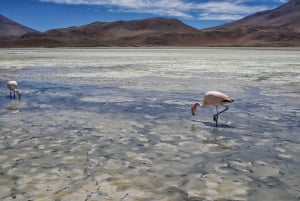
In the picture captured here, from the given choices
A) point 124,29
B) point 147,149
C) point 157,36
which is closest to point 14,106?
point 147,149

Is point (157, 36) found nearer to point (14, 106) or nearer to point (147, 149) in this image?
point (14, 106)

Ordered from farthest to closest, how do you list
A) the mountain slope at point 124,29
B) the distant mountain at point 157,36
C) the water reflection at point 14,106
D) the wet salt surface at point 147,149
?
the mountain slope at point 124,29, the distant mountain at point 157,36, the water reflection at point 14,106, the wet salt surface at point 147,149

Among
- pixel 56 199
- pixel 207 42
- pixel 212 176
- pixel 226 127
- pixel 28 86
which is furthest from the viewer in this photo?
pixel 207 42

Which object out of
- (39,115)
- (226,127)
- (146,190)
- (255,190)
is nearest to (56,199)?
(146,190)

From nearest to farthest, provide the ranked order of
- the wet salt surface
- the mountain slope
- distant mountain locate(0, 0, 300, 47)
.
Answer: the wet salt surface
distant mountain locate(0, 0, 300, 47)
the mountain slope

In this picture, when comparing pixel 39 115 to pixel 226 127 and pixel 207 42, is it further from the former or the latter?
pixel 207 42

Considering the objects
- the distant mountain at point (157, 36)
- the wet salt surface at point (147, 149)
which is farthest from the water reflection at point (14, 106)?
the distant mountain at point (157, 36)

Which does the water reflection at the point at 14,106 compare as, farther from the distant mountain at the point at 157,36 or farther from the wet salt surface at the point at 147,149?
the distant mountain at the point at 157,36

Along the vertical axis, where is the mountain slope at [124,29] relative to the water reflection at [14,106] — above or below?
above

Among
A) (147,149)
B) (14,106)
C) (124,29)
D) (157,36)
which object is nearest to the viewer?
(147,149)

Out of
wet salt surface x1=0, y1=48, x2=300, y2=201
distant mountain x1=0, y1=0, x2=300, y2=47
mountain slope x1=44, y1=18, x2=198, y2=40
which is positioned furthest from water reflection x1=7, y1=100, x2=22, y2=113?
mountain slope x1=44, y1=18, x2=198, y2=40

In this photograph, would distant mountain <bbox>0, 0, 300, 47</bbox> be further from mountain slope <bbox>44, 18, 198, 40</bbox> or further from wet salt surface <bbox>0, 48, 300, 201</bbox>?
wet salt surface <bbox>0, 48, 300, 201</bbox>

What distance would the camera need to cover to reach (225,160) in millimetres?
6633

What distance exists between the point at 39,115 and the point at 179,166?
5.24 m
